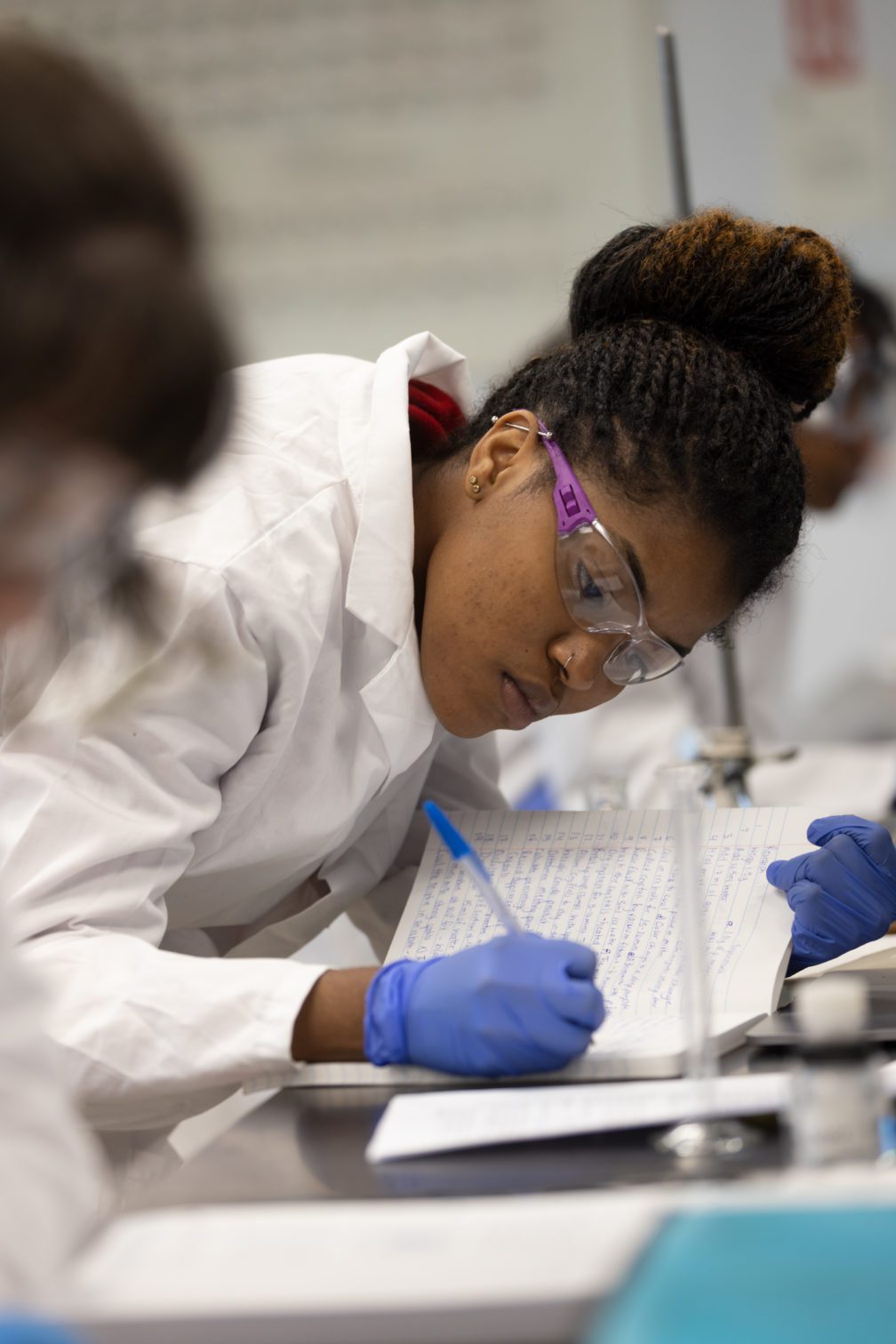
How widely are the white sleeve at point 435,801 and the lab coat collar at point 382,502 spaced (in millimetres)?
328

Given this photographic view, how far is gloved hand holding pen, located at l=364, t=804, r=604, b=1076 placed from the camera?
971 millimetres

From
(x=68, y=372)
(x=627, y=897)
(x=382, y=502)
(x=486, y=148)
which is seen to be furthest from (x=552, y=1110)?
(x=486, y=148)

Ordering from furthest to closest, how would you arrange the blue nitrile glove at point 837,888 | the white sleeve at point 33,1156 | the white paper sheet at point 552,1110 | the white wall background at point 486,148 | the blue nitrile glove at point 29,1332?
the white wall background at point 486,148 < the blue nitrile glove at point 837,888 < the white paper sheet at point 552,1110 < the white sleeve at point 33,1156 < the blue nitrile glove at point 29,1332

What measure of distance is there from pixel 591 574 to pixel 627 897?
0.29 m

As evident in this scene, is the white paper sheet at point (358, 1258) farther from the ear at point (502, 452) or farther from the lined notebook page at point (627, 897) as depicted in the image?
the ear at point (502, 452)

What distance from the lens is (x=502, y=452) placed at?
4.65 ft

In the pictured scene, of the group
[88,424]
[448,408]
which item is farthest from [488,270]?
[88,424]

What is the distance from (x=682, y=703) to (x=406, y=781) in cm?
168

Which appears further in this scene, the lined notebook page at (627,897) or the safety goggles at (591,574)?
the safety goggles at (591,574)

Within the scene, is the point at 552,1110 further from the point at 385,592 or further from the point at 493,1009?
the point at 385,592

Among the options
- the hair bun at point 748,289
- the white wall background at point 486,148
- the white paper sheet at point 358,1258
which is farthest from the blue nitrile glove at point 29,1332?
the white wall background at point 486,148

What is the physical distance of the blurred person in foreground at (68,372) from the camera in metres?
0.61

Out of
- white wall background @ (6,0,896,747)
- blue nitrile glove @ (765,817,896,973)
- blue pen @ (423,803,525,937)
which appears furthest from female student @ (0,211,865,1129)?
white wall background @ (6,0,896,747)

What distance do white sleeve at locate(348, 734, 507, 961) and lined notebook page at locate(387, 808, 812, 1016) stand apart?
171 millimetres
